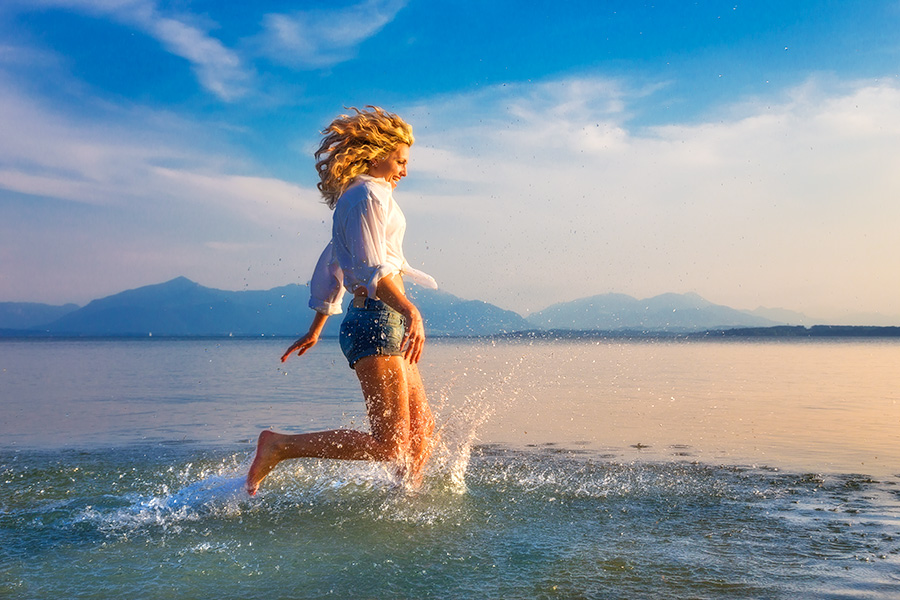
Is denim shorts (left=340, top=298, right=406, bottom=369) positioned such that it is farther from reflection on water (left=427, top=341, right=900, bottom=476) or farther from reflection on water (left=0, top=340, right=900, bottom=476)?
reflection on water (left=427, top=341, right=900, bottom=476)

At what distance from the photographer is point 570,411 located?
1091cm

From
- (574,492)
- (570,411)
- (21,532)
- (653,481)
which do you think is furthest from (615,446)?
(21,532)

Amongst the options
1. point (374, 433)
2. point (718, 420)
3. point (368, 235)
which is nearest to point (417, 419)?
point (374, 433)

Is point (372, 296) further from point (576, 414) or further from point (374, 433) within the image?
point (576, 414)

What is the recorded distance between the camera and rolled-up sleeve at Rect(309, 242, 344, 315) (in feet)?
14.5

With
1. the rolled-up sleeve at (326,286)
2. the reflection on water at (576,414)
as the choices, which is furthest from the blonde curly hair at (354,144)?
the reflection on water at (576,414)

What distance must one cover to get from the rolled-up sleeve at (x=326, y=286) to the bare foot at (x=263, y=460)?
84cm

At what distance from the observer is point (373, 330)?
3896mm

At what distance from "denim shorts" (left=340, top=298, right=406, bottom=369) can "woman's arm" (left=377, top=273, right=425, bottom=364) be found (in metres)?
0.18

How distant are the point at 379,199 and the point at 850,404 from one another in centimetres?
1077

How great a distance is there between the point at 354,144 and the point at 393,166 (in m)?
0.27

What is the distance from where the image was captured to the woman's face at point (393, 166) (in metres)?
4.22

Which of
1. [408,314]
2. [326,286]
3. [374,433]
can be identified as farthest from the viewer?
[326,286]

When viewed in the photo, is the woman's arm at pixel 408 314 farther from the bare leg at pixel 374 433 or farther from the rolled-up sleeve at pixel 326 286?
the rolled-up sleeve at pixel 326 286
